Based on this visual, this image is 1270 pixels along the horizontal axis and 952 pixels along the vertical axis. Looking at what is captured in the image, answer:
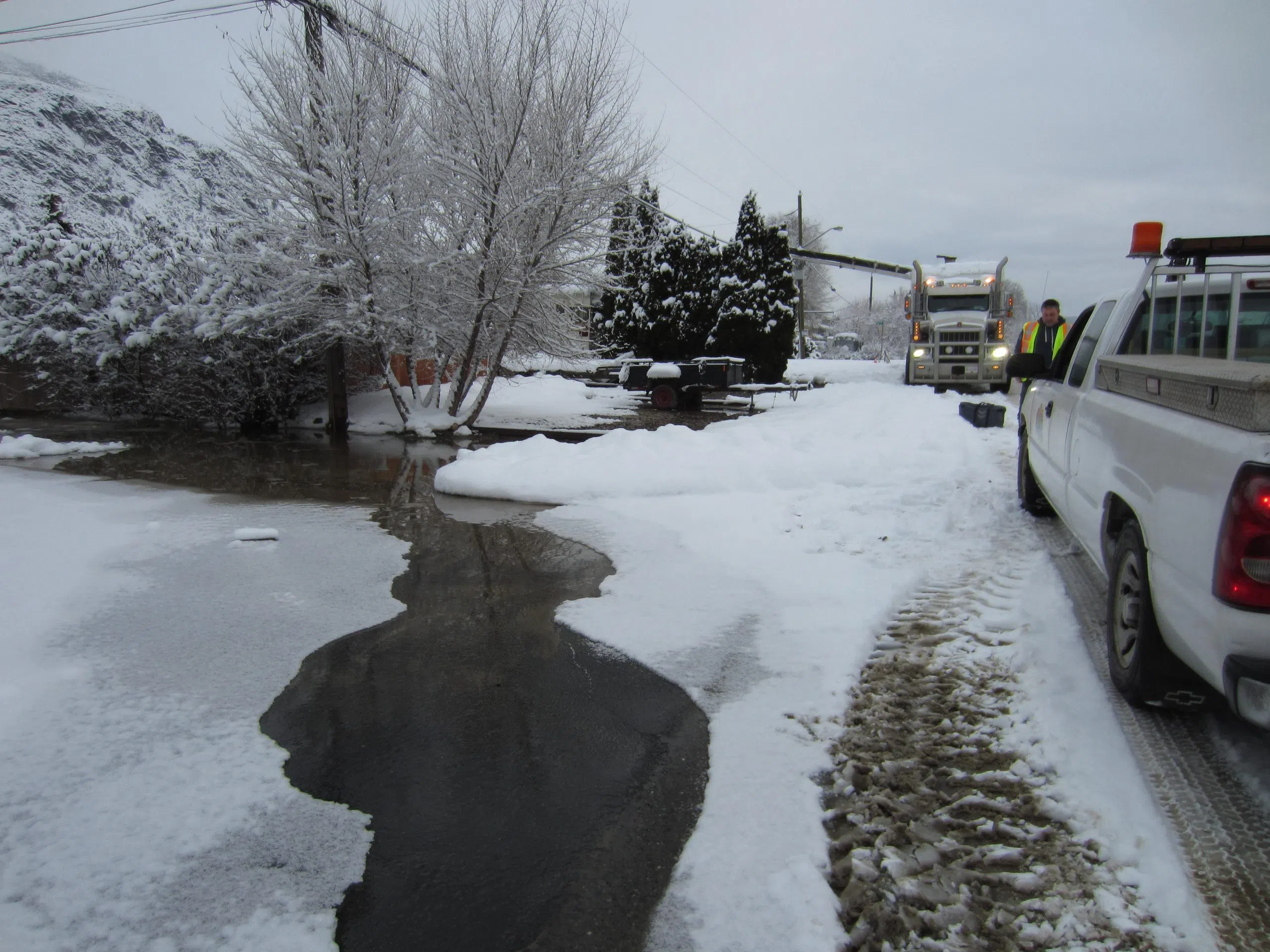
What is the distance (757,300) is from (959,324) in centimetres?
697

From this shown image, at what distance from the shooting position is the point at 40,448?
1193cm

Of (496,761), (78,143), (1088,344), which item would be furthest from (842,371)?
(78,143)

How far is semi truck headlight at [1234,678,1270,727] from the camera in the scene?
2475 millimetres

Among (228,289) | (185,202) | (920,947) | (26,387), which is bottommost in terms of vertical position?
(920,947)

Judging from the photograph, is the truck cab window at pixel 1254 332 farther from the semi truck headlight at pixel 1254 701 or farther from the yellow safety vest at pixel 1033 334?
the yellow safety vest at pixel 1033 334

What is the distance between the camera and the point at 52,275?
15.5 meters

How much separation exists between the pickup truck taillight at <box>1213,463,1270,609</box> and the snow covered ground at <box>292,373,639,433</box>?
12.7 meters

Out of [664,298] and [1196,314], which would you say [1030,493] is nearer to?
[1196,314]

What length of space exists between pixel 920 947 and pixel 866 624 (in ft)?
8.26

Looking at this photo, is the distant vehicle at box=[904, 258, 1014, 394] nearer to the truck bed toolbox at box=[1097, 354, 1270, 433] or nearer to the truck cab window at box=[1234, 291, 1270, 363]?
the truck cab window at box=[1234, 291, 1270, 363]

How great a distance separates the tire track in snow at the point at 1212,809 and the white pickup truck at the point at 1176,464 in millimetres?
132

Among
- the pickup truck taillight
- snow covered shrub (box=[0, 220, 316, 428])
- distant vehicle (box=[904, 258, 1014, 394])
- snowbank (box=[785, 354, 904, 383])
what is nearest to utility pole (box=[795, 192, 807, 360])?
snowbank (box=[785, 354, 904, 383])

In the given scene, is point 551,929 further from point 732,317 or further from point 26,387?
point 732,317

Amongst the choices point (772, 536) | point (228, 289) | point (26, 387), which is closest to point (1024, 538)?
point (772, 536)
